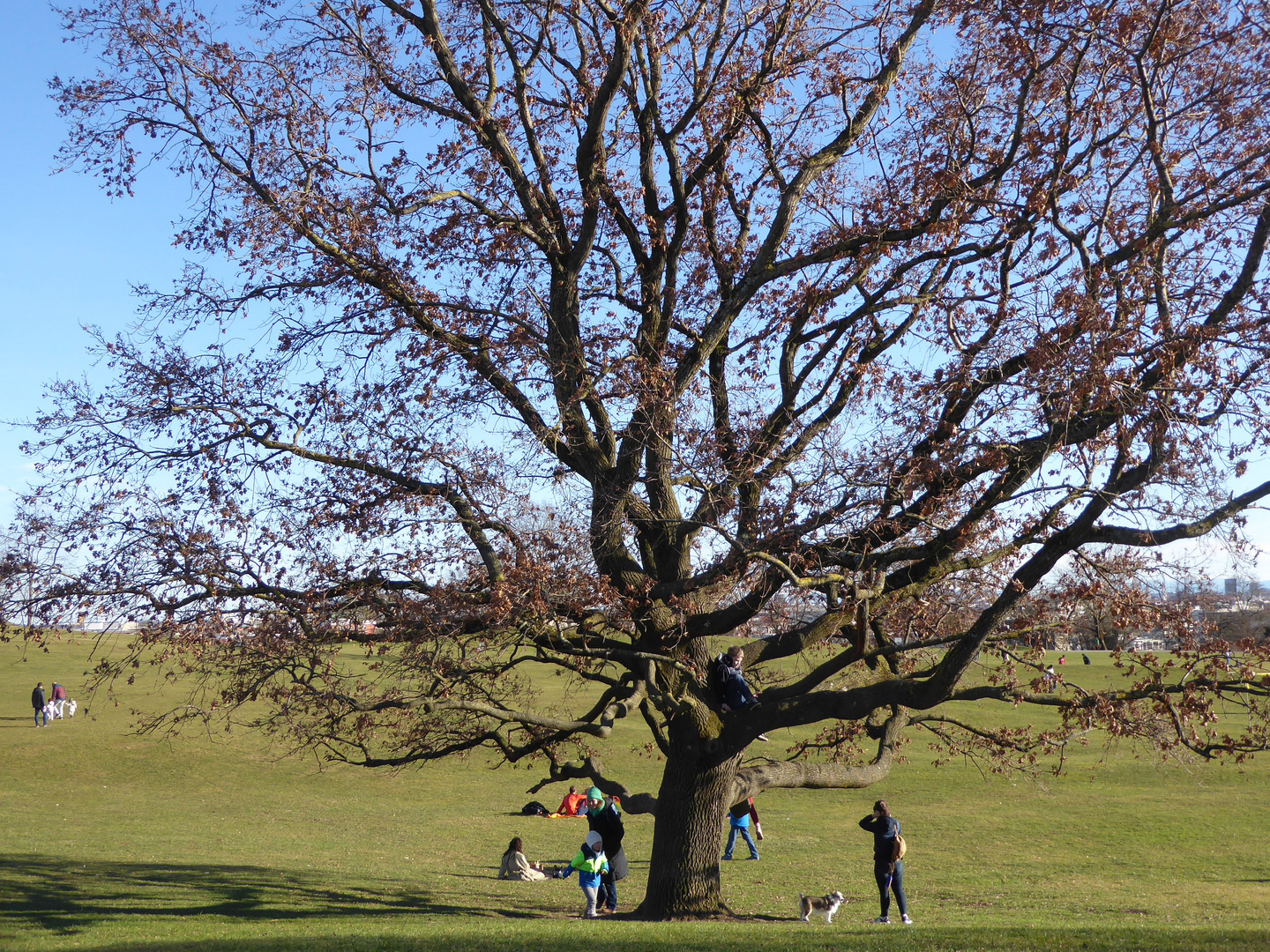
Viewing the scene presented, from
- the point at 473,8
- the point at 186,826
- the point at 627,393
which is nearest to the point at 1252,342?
the point at 627,393

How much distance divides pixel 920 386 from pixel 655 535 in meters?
4.29

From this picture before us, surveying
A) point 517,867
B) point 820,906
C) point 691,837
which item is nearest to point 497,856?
point 517,867

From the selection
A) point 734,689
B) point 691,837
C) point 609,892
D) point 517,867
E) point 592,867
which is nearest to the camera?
point 734,689

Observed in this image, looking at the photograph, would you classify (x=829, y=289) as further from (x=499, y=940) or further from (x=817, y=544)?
(x=499, y=940)

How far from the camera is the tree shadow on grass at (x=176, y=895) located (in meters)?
15.0

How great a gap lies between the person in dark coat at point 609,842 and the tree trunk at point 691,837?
2.17 metres

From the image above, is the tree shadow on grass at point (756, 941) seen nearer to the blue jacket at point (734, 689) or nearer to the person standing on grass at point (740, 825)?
the blue jacket at point (734, 689)

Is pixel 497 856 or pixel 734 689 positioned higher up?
pixel 734 689

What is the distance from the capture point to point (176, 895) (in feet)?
55.7

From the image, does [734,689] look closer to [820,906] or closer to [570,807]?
[820,906]

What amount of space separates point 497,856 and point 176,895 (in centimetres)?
811

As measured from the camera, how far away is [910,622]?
13.5 metres

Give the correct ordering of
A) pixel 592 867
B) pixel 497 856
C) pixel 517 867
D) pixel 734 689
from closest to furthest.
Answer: pixel 734 689 → pixel 592 867 → pixel 517 867 → pixel 497 856

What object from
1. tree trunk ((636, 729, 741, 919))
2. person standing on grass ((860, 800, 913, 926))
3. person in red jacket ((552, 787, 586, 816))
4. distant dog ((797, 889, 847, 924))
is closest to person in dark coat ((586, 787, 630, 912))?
tree trunk ((636, 729, 741, 919))
